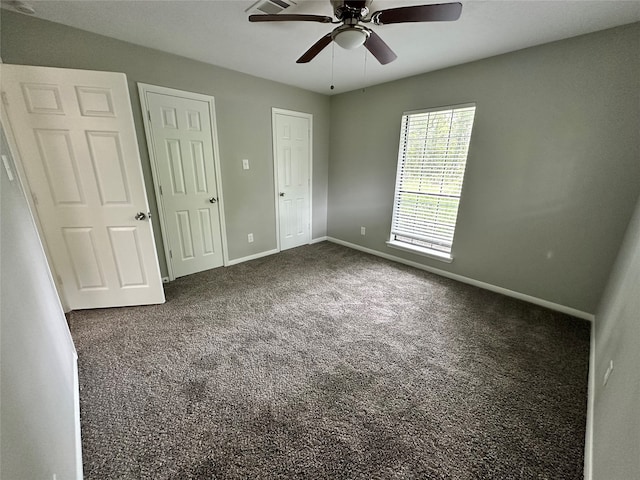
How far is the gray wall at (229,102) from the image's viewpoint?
6.61ft

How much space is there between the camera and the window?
9.49 feet

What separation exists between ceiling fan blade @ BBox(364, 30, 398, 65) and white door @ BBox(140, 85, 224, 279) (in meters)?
1.99

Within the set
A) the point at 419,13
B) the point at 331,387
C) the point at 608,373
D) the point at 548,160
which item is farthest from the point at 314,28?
the point at 608,373

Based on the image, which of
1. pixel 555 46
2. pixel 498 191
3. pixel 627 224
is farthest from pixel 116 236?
pixel 627 224

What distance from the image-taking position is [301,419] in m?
1.43

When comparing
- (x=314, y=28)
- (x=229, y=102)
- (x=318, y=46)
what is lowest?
(x=229, y=102)

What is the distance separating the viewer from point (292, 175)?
3.94 m

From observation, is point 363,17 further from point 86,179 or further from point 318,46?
point 86,179

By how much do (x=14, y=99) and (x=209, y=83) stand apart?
1600mm

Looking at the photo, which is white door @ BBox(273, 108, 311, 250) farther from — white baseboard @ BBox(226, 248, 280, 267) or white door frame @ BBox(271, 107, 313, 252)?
white baseboard @ BBox(226, 248, 280, 267)

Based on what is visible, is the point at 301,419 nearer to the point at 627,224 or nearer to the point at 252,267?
the point at 252,267

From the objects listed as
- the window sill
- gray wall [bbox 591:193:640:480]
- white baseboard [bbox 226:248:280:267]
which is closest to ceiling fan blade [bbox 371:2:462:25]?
gray wall [bbox 591:193:640:480]

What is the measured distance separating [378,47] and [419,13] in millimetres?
382

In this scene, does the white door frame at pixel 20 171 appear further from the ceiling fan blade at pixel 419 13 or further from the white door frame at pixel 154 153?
the ceiling fan blade at pixel 419 13
